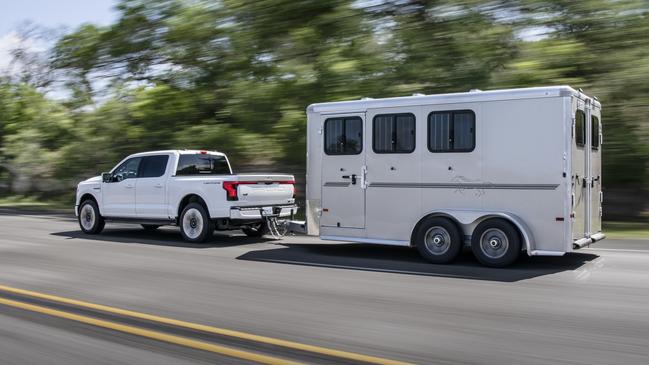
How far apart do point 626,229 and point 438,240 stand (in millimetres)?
7134

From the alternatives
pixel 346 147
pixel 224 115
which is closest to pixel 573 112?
pixel 346 147

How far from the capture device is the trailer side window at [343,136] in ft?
37.6

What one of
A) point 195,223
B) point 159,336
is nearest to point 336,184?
point 195,223

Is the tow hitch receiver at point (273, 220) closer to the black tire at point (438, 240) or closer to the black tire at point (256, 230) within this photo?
the black tire at point (256, 230)

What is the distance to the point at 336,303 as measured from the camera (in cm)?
757

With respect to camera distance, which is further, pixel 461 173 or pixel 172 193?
pixel 172 193

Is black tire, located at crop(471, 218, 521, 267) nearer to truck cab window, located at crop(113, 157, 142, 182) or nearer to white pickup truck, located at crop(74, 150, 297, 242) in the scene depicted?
white pickup truck, located at crop(74, 150, 297, 242)

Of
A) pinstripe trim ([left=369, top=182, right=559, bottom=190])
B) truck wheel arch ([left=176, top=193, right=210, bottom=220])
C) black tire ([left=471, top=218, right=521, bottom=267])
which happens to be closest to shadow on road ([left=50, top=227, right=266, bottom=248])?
truck wheel arch ([left=176, top=193, right=210, bottom=220])

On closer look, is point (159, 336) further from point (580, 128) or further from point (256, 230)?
point (256, 230)

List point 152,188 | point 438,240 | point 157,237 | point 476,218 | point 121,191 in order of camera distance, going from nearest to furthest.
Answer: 1. point 476,218
2. point 438,240
3. point 152,188
4. point 157,237
5. point 121,191

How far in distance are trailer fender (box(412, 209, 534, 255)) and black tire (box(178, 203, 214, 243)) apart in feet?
15.5

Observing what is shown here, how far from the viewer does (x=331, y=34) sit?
23828 mm

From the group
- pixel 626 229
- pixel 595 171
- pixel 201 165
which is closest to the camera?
pixel 595 171

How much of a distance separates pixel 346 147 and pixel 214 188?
3235 millimetres
